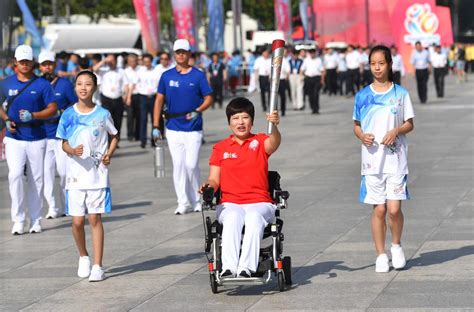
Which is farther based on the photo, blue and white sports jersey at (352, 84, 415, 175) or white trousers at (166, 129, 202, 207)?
white trousers at (166, 129, 202, 207)

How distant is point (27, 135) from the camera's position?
1299cm

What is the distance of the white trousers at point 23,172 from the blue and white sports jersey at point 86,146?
3068 mm

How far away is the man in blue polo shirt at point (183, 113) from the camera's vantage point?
13883mm

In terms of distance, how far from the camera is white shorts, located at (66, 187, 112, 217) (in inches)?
388

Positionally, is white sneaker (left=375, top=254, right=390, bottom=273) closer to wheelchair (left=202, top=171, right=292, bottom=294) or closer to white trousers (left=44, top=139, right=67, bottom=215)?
wheelchair (left=202, top=171, right=292, bottom=294)

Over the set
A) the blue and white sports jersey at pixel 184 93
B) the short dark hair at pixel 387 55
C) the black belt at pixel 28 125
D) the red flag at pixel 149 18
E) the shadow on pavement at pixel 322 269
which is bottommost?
the shadow on pavement at pixel 322 269

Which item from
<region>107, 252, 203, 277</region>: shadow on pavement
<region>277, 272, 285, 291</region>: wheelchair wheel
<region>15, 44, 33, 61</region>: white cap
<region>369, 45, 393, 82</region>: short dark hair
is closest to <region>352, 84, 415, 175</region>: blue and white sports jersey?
<region>369, 45, 393, 82</region>: short dark hair

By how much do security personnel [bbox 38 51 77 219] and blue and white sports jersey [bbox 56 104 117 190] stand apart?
3.72m

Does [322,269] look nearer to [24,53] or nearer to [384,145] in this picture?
[384,145]

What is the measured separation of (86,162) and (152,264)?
1.06 meters

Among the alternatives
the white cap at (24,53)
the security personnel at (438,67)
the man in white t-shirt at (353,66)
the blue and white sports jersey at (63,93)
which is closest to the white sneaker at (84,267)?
the white cap at (24,53)

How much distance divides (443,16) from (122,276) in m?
56.0

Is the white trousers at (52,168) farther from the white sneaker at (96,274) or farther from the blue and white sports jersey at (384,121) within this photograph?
the blue and white sports jersey at (384,121)

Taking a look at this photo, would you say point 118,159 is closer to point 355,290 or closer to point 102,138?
point 102,138
